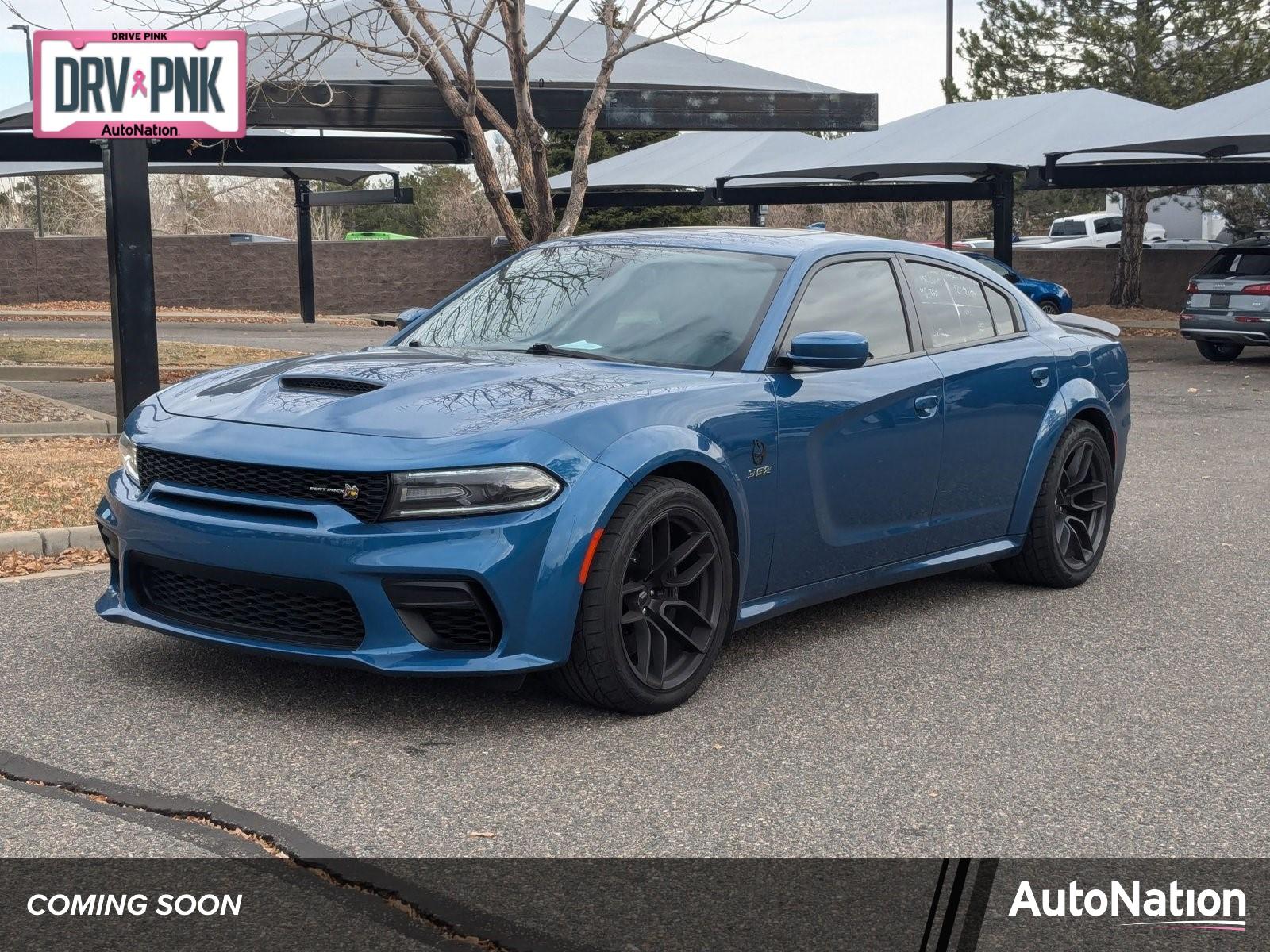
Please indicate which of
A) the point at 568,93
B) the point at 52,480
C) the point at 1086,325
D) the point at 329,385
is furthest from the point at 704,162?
the point at 329,385

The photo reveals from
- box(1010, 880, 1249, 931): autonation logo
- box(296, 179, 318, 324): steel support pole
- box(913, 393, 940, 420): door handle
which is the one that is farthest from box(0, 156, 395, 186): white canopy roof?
box(1010, 880, 1249, 931): autonation logo

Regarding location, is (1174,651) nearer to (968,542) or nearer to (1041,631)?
(1041,631)

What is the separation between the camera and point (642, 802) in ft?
14.3

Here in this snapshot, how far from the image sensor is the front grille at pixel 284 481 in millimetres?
→ 4719

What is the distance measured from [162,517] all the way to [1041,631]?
11.3 ft

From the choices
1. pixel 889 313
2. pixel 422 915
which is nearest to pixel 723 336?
pixel 889 313

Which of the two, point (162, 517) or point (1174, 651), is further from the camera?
point (1174, 651)

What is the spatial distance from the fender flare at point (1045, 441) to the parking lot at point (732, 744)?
40 cm

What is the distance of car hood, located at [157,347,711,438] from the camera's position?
16.2 ft

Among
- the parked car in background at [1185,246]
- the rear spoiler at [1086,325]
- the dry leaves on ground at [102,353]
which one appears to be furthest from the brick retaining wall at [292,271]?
the rear spoiler at [1086,325]

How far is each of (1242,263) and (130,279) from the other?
1437 centimetres

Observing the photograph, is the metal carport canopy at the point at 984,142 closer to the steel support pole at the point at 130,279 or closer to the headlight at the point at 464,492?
the steel support pole at the point at 130,279

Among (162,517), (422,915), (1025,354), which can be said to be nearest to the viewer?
(422,915)

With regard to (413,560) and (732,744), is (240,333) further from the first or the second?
(732,744)
